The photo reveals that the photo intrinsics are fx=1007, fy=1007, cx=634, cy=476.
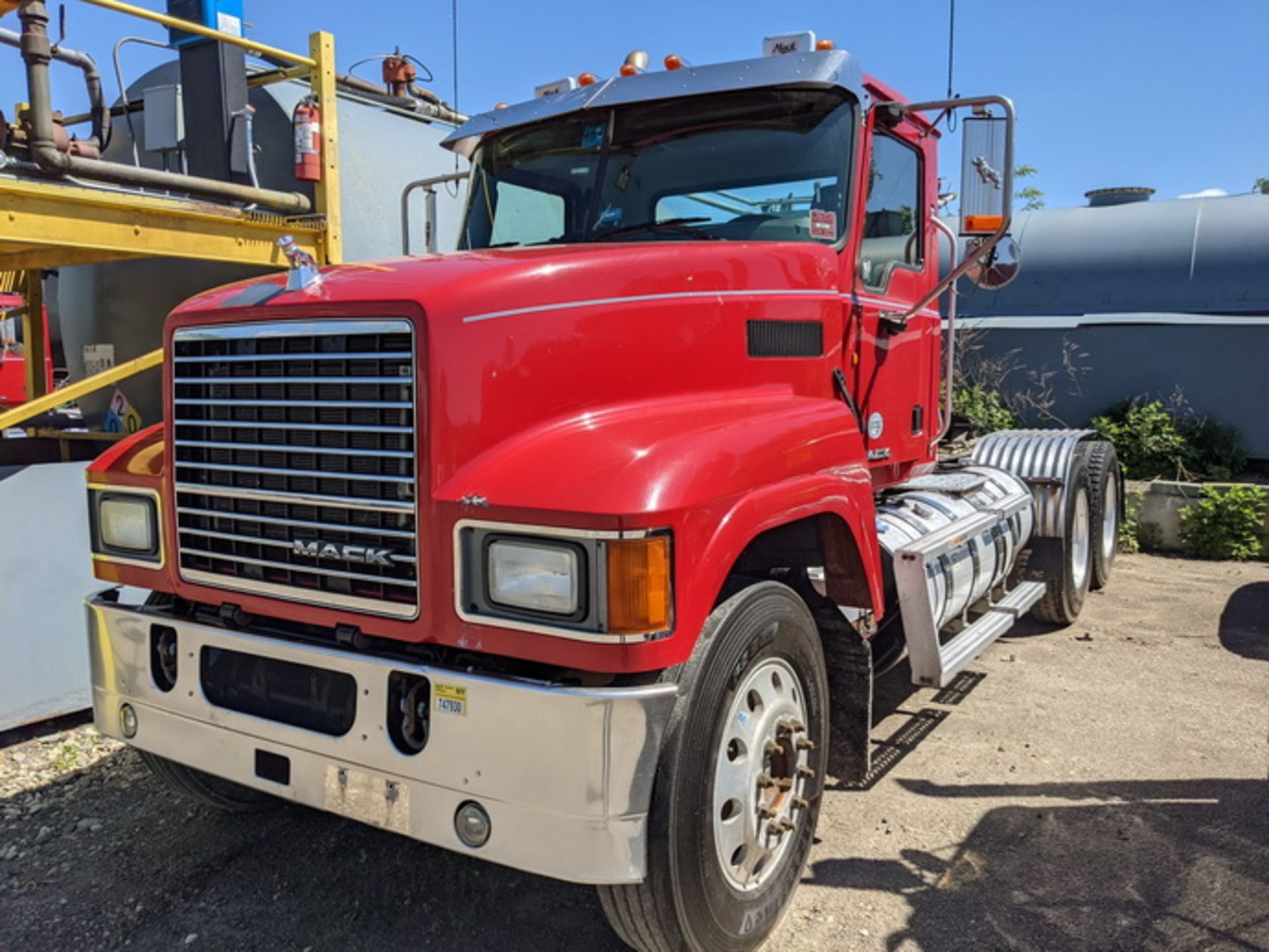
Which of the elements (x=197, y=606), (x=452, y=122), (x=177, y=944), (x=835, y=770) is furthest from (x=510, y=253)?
(x=452, y=122)

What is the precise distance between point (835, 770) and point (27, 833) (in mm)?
3029

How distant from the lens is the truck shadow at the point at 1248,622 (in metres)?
6.12

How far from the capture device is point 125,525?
3322 mm

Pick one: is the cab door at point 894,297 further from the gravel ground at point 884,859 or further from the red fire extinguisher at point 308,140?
the red fire extinguisher at point 308,140

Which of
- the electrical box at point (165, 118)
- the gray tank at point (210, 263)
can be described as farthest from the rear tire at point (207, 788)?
the electrical box at point (165, 118)

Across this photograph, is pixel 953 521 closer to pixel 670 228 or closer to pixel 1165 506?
pixel 670 228

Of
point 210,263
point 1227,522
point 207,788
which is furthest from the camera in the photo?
point 1227,522

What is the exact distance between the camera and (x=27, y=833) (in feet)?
12.5

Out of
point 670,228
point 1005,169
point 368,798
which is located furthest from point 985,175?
point 368,798

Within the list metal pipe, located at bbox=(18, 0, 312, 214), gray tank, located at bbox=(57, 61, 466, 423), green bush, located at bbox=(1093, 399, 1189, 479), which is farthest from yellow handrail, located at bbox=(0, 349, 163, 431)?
green bush, located at bbox=(1093, 399, 1189, 479)

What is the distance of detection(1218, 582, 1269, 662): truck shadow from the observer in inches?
241

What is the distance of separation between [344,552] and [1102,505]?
20.3 feet

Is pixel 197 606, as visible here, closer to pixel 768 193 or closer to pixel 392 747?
pixel 392 747

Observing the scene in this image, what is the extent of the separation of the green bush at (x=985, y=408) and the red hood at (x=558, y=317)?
27.6 ft
